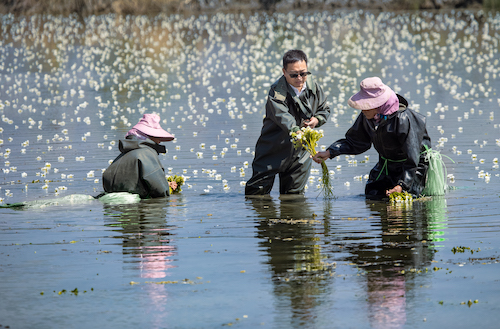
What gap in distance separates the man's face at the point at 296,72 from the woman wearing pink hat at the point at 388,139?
79cm

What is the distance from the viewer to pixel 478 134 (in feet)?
45.1

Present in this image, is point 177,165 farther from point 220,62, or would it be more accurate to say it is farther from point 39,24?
point 39,24

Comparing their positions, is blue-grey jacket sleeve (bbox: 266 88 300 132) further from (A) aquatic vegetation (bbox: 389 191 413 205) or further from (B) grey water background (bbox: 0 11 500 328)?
(A) aquatic vegetation (bbox: 389 191 413 205)

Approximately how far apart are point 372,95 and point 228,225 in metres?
1.99

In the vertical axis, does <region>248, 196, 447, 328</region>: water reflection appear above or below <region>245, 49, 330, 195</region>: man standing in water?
below

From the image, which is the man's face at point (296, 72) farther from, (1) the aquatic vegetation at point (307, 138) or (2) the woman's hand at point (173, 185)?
(2) the woman's hand at point (173, 185)

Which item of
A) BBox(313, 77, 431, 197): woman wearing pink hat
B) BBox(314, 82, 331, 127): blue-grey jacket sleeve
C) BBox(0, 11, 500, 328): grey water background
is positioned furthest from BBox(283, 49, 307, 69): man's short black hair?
BBox(0, 11, 500, 328): grey water background

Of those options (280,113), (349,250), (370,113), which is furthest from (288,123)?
(349,250)

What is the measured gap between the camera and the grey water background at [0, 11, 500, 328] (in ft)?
17.2

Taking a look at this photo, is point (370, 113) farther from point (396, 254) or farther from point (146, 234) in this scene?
point (146, 234)

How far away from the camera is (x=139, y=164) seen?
9180 millimetres

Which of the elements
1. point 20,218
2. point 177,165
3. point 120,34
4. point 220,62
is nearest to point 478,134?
point 177,165

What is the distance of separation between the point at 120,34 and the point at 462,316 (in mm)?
35977

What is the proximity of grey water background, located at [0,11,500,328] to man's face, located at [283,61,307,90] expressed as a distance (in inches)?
53.6
